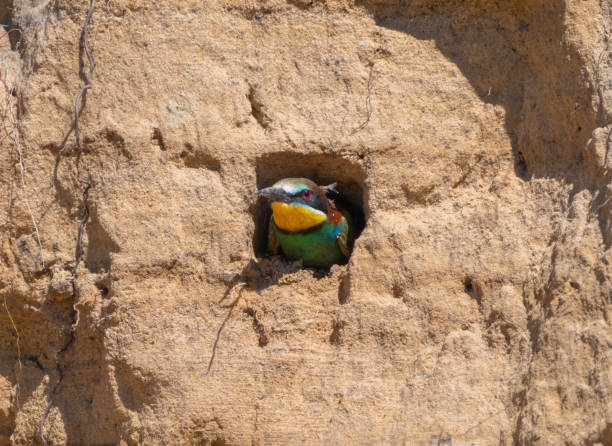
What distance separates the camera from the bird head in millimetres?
3826

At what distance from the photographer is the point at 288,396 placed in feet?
10.9

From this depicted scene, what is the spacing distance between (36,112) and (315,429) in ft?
5.89

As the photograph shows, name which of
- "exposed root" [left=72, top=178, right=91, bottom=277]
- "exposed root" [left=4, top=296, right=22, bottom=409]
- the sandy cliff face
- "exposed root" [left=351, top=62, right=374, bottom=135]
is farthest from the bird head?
"exposed root" [left=4, top=296, right=22, bottom=409]

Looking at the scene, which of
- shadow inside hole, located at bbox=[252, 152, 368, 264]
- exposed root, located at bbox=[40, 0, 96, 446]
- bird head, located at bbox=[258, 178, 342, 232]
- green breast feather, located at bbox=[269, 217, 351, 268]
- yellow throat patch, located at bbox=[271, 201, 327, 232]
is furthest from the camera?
green breast feather, located at bbox=[269, 217, 351, 268]

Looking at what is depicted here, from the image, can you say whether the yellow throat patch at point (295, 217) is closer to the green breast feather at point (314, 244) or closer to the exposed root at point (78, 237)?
the green breast feather at point (314, 244)

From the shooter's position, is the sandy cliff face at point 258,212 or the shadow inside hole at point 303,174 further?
the shadow inside hole at point 303,174

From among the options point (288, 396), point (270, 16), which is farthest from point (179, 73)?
point (288, 396)

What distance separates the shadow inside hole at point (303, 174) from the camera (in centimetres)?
371

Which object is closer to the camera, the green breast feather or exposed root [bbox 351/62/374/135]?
exposed root [bbox 351/62/374/135]

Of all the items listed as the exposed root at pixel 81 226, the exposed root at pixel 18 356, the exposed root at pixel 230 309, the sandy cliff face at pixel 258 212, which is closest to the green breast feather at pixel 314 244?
the sandy cliff face at pixel 258 212

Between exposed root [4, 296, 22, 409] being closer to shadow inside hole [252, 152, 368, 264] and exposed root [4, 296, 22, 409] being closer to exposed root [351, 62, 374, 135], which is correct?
shadow inside hole [252, 152, 368, 264]

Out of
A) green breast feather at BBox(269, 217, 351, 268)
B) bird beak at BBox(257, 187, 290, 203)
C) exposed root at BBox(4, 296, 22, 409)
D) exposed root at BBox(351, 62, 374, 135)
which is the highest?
exposed root at BBox(351, 62, 374, 135)

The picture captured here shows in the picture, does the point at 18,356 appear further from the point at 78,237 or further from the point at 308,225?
the point at 308,225

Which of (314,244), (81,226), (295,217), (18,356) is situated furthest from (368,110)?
(18,356)
